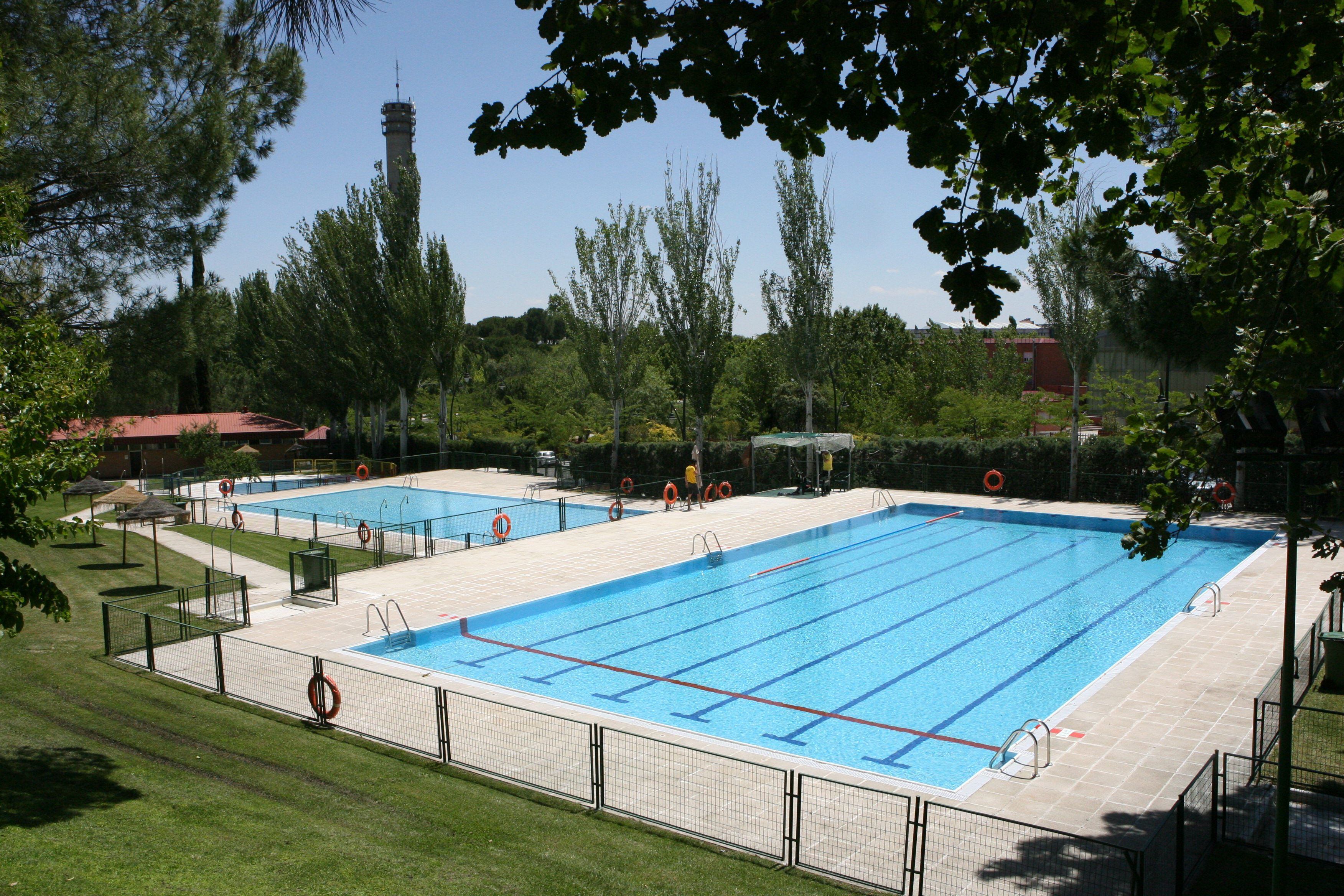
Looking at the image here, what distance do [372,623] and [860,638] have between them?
8293 mm

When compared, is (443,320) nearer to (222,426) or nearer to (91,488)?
(222,426)

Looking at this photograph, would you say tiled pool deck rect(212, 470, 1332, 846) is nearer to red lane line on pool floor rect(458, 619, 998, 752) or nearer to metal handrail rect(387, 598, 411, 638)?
metal handrail rect(387, 598, 411, 638)

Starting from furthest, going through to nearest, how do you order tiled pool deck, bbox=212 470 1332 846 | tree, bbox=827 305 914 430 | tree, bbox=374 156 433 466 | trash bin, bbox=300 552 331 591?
1. tree, bbox=374 156 433 466
2. tree, bbox=827 305 914 430
3. trash bin, bbox=300 552 331 591
4. tiled pool deck, bbox=212 470 1332 846

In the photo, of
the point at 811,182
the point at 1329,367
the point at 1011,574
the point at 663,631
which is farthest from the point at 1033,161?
the point at 811,182

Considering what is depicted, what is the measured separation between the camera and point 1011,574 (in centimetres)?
2052

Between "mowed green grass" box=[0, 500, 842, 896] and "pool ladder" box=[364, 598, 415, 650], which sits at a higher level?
"mowed green grass" box=[0, 500, 842, 896]

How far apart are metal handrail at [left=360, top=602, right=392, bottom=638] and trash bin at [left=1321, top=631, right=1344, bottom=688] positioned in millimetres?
12804

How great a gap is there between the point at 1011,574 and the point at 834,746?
10735 millimetres

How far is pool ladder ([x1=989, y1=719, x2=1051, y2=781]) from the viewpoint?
9.32 m

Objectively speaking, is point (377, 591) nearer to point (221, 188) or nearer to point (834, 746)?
point (221, 188)

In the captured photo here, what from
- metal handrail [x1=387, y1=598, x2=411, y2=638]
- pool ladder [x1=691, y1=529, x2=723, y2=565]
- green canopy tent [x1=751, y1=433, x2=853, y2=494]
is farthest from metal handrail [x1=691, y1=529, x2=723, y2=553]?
metal handrail [x1=387, y1=598, x2=411, y2=638]

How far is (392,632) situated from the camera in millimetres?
14969

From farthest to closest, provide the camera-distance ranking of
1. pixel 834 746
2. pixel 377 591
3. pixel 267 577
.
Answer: pixel 267 577, pixel 377 591, pixel 834 746

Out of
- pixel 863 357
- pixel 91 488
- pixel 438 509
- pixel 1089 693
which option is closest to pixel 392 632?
pixel 1089 693
